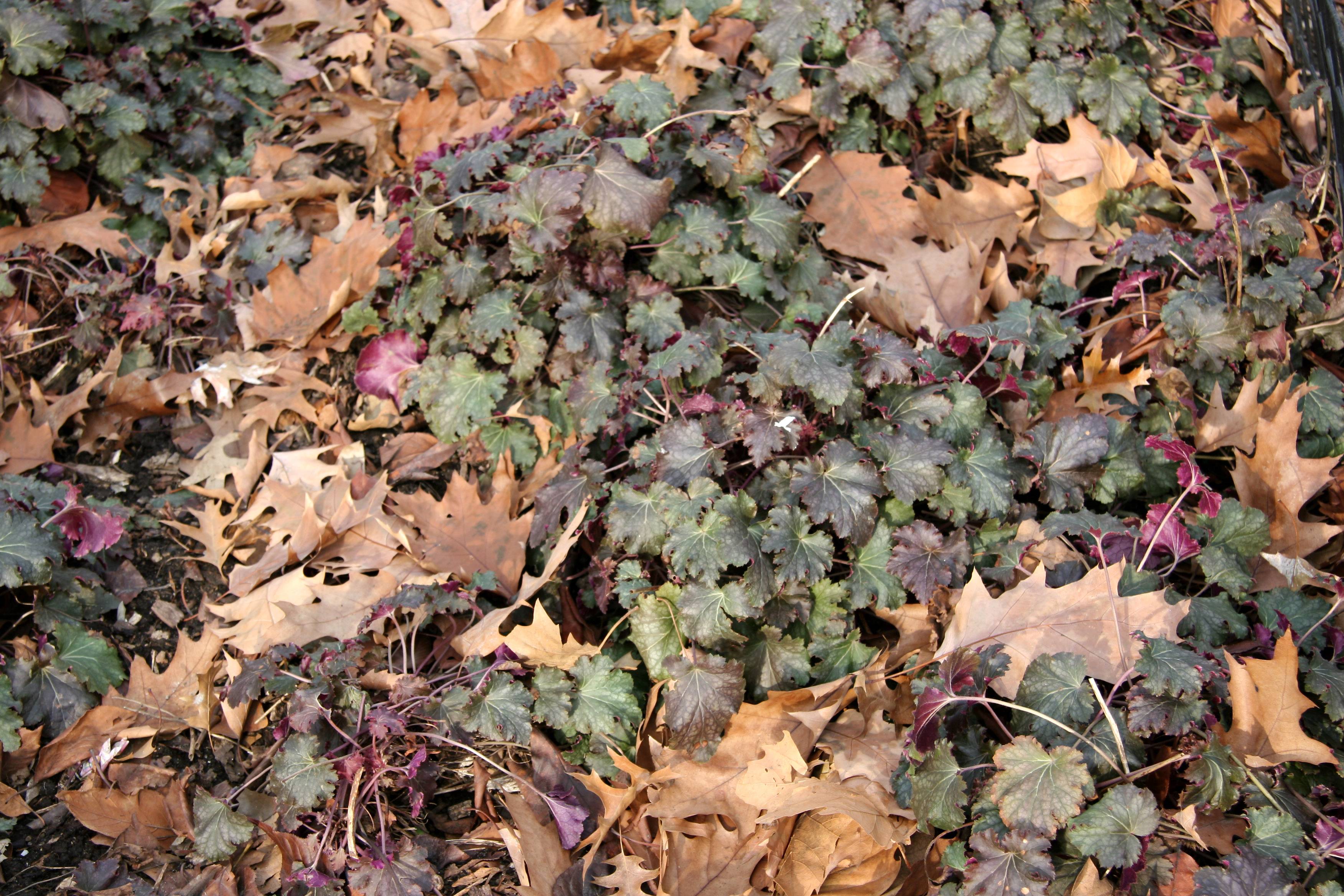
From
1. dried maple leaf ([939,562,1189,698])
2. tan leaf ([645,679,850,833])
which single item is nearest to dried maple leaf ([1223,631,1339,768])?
dried maple leaf ([939,562,1189,698])

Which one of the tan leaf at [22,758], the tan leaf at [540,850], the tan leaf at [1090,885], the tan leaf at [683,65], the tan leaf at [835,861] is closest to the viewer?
the tan leaf at [1090,885]

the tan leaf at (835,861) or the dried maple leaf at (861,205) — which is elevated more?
the dried maple leaf at (861,205)

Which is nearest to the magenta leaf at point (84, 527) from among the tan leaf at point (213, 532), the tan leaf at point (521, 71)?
the tan leaf at point (213, 532)

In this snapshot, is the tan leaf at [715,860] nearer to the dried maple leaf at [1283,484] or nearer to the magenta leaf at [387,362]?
the dried maple leaf at [1283,484]

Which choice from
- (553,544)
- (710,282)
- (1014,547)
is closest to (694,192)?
(710,282)

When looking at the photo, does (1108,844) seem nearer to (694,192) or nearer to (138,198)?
(694,192)

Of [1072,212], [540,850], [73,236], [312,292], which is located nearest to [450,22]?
[312,292]

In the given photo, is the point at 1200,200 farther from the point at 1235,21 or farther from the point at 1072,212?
the point at 1235,21
